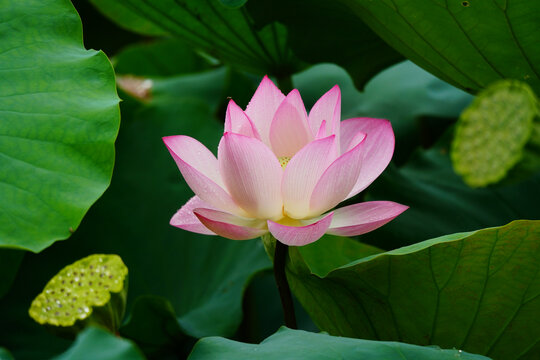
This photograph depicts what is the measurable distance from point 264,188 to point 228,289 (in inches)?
16.8

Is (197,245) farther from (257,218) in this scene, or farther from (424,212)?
(257,218)

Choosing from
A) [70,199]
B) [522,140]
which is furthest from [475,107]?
[70,199]

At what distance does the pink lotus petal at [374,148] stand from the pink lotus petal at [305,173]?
0.05 meters

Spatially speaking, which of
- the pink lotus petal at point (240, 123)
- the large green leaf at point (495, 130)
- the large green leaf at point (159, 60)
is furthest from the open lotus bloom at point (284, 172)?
the large green leaf at point (159, 60)

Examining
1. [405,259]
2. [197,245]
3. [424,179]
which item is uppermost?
[405,259]

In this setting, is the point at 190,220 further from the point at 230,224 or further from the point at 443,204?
the point at 443,204

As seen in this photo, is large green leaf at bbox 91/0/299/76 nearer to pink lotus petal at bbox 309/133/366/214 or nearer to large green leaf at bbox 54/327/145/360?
pink lotus petal at bbox 309/133/366/214

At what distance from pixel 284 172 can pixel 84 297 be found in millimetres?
Result: 296

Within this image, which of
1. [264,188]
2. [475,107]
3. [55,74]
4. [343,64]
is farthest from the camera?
[343,64]

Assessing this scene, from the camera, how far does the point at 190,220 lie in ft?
1.90

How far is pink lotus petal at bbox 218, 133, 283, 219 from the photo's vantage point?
1.64 ft

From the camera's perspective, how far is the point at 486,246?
0.55 metres

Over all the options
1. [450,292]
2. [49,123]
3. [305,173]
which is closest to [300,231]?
[305,173]

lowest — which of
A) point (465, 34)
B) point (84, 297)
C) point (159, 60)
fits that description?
point (159, 60)
